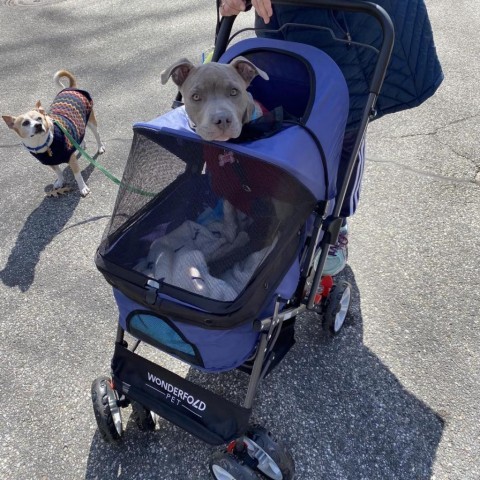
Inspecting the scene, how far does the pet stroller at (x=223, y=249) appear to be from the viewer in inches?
62.2

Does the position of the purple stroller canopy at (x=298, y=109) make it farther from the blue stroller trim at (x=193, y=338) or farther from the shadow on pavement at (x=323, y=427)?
the shadow on pavement at (x=323, y=427)

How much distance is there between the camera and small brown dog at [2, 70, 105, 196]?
3.18 metres

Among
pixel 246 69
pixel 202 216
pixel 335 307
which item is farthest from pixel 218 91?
Answer: pixel 335 307

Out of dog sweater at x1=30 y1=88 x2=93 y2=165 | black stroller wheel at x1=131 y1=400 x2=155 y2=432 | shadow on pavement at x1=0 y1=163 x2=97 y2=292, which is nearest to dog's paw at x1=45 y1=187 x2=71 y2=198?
shadow on pavement at x1=0 y1=163 x2=97 y2=292

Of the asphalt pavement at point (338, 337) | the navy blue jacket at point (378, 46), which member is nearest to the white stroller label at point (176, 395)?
the asphalt pavement at point (338, 337)

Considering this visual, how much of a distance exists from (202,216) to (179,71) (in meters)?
0.63

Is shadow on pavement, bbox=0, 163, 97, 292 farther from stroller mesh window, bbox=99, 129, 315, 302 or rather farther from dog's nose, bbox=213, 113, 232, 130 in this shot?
dog's nose, bbox=213, 113, 232, 130

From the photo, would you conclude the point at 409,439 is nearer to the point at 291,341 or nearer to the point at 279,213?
the point at 291,341

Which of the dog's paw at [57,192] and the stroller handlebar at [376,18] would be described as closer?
the stroller handlebar at [376,18]

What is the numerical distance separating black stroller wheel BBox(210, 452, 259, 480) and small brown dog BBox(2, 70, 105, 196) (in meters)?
2.28

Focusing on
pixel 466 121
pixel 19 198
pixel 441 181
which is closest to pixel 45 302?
pixel 19 198

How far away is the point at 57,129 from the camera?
3307 millimetres

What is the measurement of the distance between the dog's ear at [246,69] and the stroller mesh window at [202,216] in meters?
0.44

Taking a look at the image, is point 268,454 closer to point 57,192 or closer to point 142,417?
point 142,417
